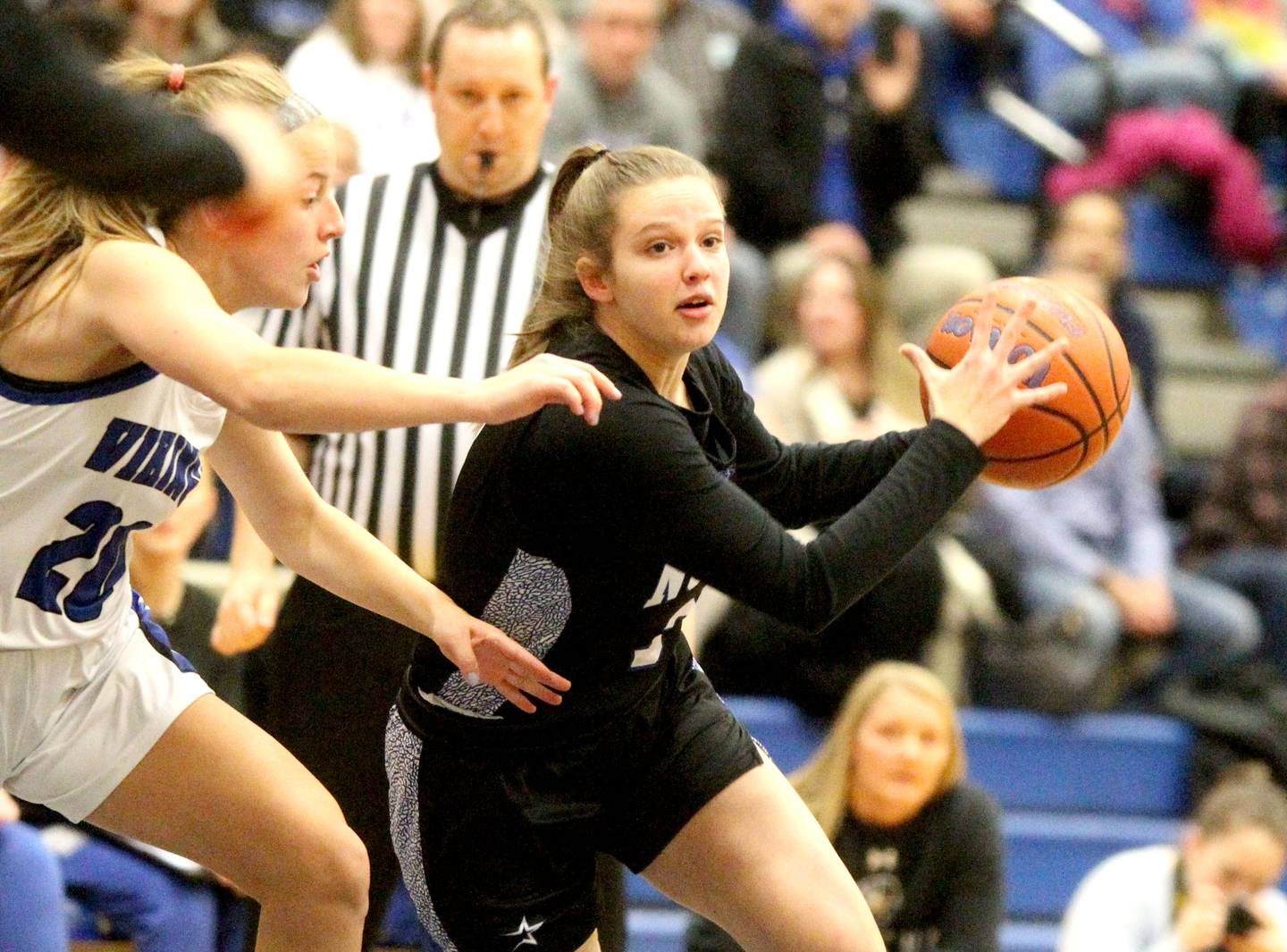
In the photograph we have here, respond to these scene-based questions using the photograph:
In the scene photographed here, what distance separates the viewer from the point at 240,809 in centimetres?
277

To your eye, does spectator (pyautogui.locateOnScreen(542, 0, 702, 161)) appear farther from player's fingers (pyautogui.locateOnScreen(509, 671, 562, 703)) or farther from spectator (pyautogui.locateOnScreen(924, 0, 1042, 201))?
player's fingers (pyautogui.locateOnScreen(509, 671, 562, 703))

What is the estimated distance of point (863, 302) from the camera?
5930 millimetres

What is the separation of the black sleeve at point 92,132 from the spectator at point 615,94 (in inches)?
157

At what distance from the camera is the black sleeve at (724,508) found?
262 centimetres

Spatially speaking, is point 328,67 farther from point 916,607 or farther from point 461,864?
point 461,864

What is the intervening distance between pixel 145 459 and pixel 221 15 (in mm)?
4719

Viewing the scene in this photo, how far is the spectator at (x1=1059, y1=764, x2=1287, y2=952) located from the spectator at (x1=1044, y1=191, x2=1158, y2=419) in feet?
7.34

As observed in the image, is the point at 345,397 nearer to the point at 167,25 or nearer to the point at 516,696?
the point at 516,696

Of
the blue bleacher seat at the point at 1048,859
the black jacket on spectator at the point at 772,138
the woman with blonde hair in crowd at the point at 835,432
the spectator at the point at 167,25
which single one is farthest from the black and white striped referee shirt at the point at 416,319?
the black jacket on spectator at the point at 772,138

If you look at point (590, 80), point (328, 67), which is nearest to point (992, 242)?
point (590, 80)

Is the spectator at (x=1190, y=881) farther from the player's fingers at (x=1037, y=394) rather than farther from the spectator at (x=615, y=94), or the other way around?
the spectator at (x=615, y=94)

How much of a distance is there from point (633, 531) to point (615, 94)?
13.1ft

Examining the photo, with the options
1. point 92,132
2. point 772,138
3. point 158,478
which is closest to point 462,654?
point 158,478

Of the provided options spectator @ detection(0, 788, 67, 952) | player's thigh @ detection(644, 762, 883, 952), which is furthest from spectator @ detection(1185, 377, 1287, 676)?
spectator @ detection(0, 788, 67, 952)
